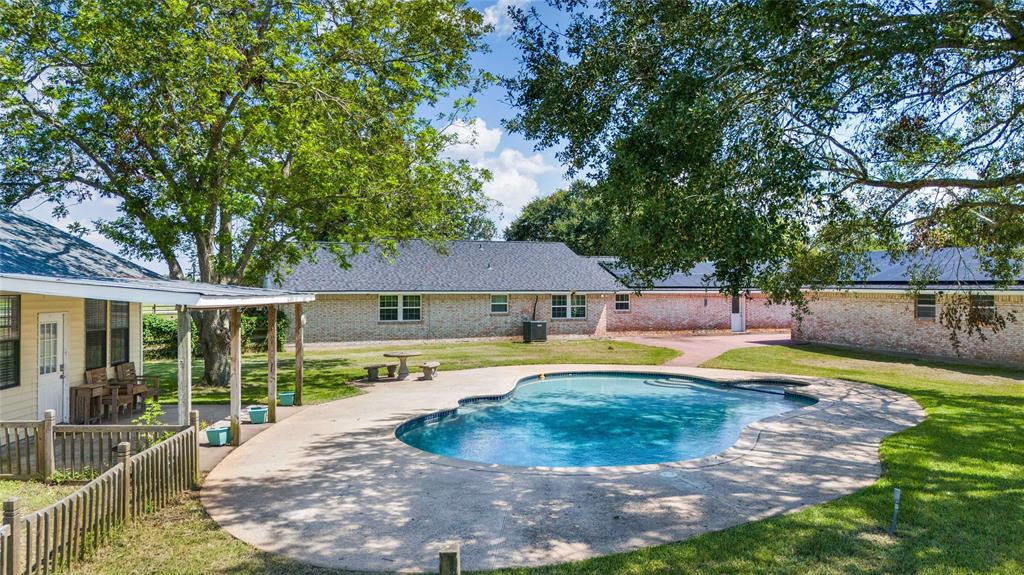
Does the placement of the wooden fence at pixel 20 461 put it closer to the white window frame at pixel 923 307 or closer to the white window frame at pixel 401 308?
the white window frame at pixel 401 308

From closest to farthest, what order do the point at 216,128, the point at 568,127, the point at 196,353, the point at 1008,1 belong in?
1. the point at 1008,1
2. the point at 568,127
3. the point at 216,128
4. the point at 196,353

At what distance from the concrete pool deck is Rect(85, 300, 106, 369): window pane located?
15.3ft

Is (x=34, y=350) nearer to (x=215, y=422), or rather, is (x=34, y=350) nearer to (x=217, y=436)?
(x=215, y=422)

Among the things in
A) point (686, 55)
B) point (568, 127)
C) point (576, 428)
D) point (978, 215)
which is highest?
point (686, 55)

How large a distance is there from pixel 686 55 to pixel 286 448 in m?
9.42

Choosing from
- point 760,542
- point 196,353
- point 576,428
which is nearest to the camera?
point 760,542

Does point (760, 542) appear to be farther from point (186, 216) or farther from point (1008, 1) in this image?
point (186, 216)

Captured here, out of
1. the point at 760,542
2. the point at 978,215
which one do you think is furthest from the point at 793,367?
the point at 760,542

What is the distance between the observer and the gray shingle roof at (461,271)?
28.0 meters

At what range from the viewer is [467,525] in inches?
273

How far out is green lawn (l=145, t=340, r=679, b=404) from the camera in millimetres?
16344

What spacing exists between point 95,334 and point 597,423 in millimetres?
11818

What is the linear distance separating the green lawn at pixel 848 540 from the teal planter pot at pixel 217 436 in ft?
9.24

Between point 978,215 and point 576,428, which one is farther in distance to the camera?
point 576,428
